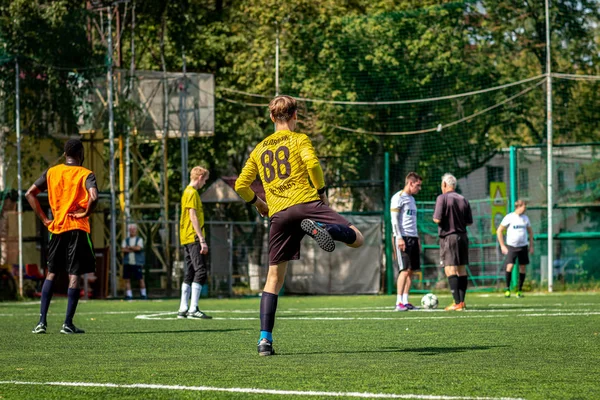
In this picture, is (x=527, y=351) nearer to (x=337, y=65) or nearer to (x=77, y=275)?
(x=77, y=275)

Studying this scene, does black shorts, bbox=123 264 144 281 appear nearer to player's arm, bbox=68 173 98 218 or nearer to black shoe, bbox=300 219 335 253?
player's arm, bbox=68 173 98 218

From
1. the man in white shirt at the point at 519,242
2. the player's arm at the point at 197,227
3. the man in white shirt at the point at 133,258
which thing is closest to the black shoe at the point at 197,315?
the player's arm at the point at 197,227

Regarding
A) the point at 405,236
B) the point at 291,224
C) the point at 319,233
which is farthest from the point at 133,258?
the point at 319,233

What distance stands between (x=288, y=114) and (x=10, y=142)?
19.1 metres

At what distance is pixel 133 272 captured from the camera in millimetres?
27344

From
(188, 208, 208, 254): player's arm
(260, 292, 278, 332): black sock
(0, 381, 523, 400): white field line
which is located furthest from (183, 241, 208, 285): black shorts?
(0, 381, 523, 400): white field line

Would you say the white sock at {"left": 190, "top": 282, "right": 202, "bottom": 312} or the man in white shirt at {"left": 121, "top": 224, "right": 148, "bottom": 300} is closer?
the white sock at {"left": 190, "top": 282, "right": 202, "bottom": 312}

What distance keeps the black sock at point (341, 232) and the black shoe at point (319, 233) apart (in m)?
0.08

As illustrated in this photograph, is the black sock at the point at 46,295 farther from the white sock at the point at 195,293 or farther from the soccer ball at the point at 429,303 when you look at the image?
the soccer ball at the point at 429,303

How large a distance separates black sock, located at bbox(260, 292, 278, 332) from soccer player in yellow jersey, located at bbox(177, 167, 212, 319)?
5.60 meters

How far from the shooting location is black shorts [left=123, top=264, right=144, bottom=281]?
2700cm

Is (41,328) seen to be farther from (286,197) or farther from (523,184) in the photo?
(523,184)

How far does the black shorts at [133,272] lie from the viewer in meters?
27.0

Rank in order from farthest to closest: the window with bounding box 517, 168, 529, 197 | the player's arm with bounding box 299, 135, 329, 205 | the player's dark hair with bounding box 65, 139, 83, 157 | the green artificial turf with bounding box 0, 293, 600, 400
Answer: the window with bounding box 517, 168, 529, 197, the player's dark hair with bounding box 65, 139, 83, 157, the player's arm with bounding box 299, 135, 329, 205, the green artificial turf with bounding box 0, 293, 600, 400
